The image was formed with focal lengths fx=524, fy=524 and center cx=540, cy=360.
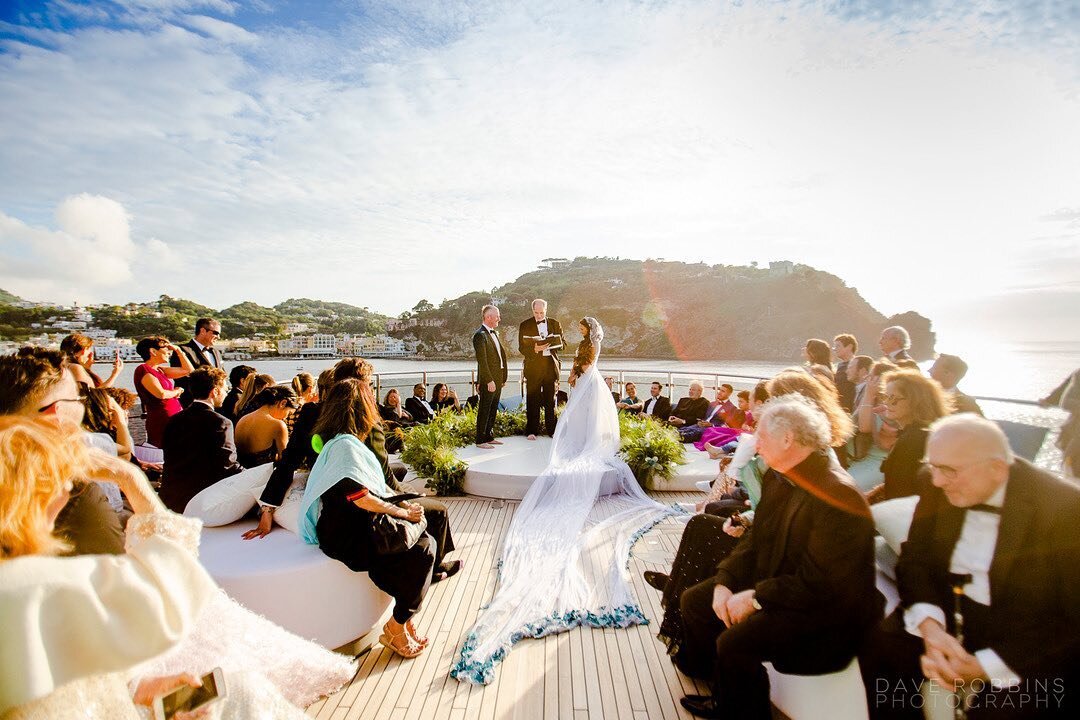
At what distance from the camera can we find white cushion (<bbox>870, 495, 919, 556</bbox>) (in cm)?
210

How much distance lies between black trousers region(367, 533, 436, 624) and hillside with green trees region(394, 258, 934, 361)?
37521mm

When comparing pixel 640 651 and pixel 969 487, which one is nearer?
pixel 969 487

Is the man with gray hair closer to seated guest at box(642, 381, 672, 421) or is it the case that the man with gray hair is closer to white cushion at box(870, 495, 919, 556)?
white cushion at box(870, 495, 919, 556)

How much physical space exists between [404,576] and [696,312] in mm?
53067

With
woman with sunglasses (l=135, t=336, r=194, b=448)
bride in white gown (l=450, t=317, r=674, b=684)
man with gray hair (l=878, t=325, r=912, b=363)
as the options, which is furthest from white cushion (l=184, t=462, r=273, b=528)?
man with gray hair (l=878, t=325, r=912, b=363)

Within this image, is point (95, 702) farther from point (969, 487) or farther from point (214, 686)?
point (969, 487)

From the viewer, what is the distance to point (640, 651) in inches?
106

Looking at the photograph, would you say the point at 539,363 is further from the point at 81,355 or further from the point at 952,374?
the point at 81,355

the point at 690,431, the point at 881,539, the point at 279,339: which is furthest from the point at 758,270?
the point at 881,539

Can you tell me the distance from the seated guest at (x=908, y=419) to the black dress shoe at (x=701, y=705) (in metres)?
1.28

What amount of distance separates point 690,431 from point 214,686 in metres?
6.19

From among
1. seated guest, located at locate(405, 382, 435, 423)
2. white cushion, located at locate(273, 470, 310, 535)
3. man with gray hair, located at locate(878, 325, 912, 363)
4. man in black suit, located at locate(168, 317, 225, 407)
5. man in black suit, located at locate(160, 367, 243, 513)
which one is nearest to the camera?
white cushion, located at locate(273, 470, 310, 535)

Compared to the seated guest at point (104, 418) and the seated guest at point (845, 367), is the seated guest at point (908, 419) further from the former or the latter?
the seated guest at point (104, 418)

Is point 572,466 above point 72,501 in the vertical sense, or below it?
below
